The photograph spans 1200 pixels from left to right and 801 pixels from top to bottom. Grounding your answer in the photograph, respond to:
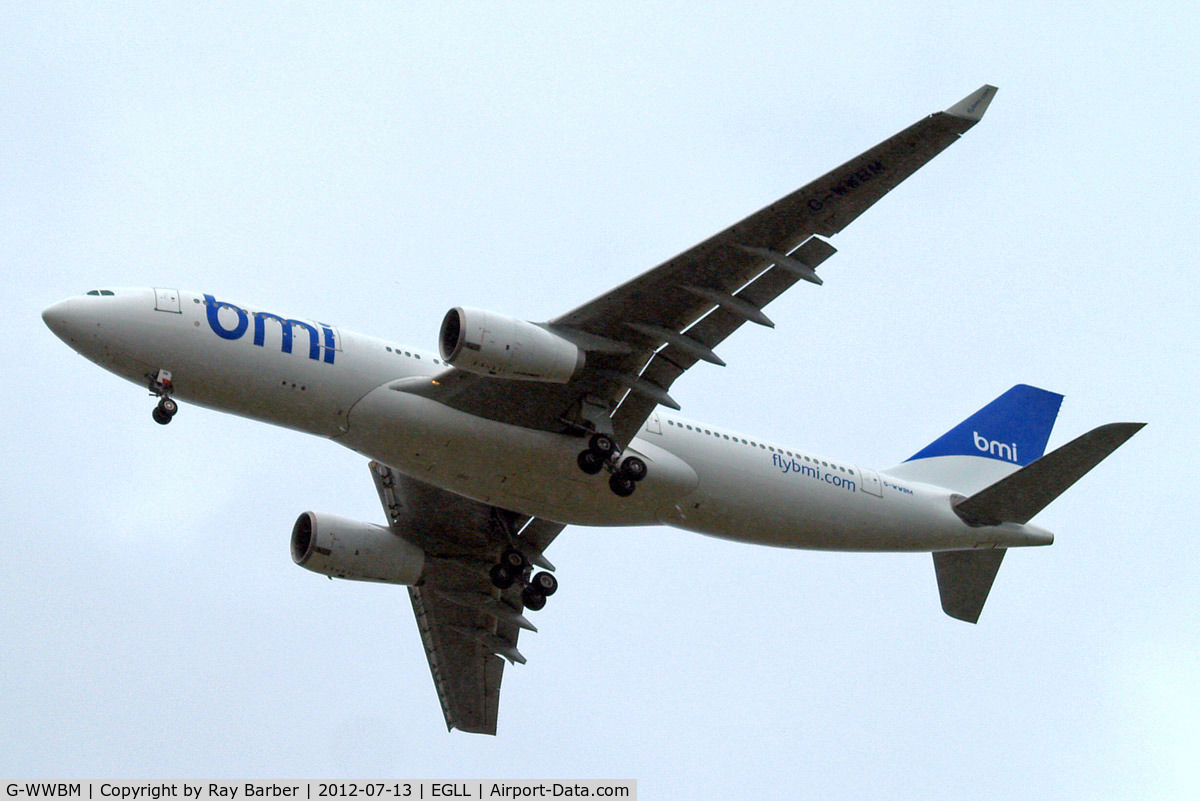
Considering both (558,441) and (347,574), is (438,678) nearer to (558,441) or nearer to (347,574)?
(347,574)

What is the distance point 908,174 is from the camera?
80.9 feet

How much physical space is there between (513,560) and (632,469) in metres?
6.27

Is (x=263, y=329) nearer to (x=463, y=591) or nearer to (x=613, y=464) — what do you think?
(x=613, y=464)

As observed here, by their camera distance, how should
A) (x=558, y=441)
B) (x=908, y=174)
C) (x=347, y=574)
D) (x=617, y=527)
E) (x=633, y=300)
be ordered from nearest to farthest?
(x=908, y=174) < (x=633, y=300) < (x=558, y=441) < (x=617, y=527) < (x=347, y=574)

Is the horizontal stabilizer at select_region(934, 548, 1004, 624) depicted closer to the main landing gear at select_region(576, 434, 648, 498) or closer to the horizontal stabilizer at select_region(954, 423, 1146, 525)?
the horizontal stabilizer at select_region(954, 423, 1146, 525)

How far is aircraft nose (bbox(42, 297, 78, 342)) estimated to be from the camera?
2583 centimetres

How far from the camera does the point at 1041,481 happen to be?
31375 mm

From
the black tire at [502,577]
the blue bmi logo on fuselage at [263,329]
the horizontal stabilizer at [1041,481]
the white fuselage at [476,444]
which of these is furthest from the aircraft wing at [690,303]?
the horizontal stabilizer at [1041,481]

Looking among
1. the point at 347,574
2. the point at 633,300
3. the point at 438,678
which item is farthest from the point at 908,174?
the point at 438,678

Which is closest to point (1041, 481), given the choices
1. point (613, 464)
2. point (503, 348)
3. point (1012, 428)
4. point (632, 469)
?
point (1012, 428)

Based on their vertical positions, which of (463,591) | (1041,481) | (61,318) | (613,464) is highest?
(61,318)

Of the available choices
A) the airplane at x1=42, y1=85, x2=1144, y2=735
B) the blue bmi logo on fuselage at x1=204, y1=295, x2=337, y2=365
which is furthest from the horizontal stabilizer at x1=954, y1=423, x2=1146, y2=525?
the blue bmi logo on fuselage at x1=204, y1=295, x2=337, y2=365

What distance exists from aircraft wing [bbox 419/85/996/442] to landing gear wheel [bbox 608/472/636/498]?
2.96ft

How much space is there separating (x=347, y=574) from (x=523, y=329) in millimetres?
10036
